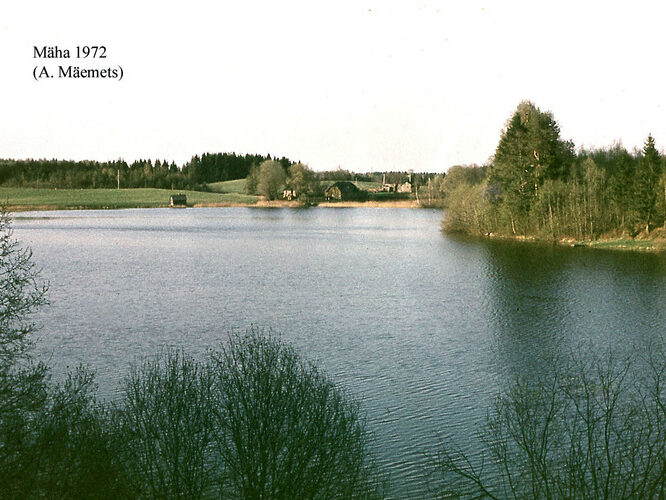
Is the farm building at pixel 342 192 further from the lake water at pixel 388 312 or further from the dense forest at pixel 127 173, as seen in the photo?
the lake water at pixel 388 312

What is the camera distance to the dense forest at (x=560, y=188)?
50000mm

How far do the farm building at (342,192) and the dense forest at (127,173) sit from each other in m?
15.8

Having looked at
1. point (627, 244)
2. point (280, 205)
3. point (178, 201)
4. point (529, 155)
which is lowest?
point (627, 244)

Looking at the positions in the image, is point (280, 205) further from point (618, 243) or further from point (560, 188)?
point (618, 243)

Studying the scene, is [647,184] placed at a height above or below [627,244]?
above

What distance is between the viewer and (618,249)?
49125 millimetres

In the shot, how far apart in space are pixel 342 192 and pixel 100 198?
4763cm

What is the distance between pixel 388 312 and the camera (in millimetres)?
27234

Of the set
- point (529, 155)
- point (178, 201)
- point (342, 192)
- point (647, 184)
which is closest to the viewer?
point (647, 184)

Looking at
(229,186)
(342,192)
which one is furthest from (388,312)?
(229,186)

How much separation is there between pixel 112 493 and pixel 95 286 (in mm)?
25718

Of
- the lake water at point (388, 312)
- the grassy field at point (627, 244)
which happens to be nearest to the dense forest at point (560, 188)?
A: the grassy field at point (627, 244)

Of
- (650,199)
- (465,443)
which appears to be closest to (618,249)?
(650,199)

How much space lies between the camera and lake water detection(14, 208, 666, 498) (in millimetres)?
16781
